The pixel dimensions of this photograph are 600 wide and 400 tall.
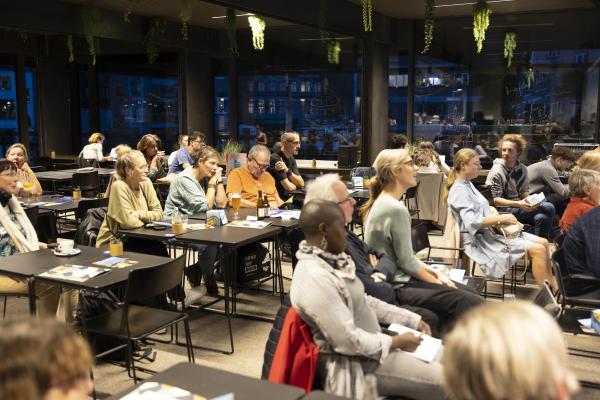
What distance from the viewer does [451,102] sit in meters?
10.5

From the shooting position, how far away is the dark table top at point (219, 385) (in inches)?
70.4

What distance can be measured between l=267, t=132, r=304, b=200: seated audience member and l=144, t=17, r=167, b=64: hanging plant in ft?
14.7

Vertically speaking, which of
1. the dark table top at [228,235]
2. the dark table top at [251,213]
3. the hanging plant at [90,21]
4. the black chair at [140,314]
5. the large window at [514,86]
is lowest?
the black chair at [140,314]

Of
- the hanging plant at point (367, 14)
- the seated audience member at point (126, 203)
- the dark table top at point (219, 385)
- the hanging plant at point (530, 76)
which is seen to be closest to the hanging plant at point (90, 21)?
the hanging plant at point (367, 14)

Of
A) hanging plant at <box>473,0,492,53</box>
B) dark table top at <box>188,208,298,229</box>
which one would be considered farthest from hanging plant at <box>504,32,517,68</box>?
dark table top at <box>188,208,298,229</box>

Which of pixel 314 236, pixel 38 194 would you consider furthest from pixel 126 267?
pixel 38 194

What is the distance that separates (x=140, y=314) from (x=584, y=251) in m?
2.89

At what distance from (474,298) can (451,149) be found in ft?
24.6

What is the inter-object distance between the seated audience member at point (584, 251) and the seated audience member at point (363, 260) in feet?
3.73

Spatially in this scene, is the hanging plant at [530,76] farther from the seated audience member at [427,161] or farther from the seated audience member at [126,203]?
the seated audience member at [126,203]

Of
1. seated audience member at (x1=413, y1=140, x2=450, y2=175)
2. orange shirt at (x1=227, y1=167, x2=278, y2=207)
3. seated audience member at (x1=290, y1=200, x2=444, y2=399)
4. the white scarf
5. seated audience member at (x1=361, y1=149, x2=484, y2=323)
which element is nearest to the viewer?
seated audience member at (x1=290, y1=200, x2=444, y2=399)

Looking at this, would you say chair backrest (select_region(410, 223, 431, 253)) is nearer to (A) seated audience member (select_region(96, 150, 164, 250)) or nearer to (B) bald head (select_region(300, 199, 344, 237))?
(B) bald head (select_region(300, 199, 344, 237))

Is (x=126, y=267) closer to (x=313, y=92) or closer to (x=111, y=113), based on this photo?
(x=313, y=92)

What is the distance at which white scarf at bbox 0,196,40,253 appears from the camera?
3.92 m
